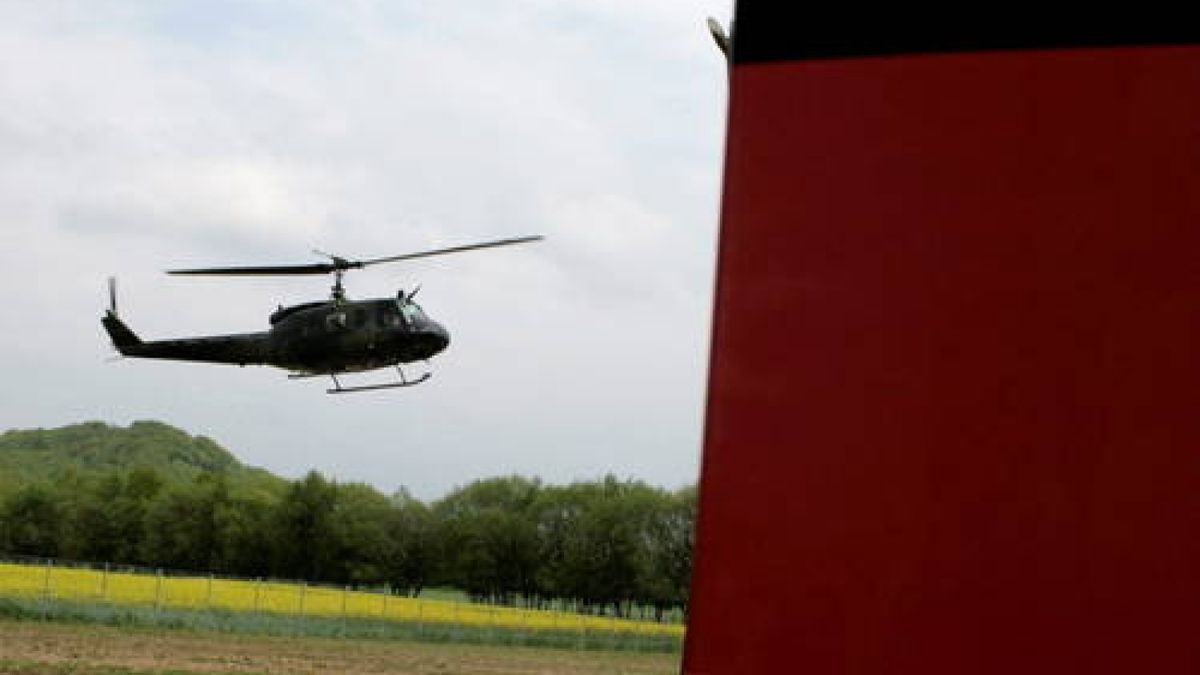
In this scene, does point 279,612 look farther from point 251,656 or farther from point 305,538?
point 305,538

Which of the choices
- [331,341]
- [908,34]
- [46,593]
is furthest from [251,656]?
[908,34]

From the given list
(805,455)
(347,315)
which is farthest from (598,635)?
(805,455)

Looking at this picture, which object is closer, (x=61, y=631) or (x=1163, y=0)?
(x=1163, y=0)

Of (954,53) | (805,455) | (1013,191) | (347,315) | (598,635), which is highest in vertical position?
(347,315)

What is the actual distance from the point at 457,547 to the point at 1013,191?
215 ft

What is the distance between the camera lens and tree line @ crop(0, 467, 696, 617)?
63.7 metres

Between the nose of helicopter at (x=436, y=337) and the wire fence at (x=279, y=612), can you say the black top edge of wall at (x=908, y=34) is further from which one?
the wire fence at (x=279, y=612)

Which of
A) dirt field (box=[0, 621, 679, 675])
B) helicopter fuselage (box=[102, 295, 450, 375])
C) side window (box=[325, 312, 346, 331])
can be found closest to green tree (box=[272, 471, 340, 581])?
dirt field (box=[0, 621, 679, 675])

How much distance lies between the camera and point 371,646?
26938mm

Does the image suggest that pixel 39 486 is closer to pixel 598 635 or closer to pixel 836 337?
pixel 598 635

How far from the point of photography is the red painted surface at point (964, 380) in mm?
914

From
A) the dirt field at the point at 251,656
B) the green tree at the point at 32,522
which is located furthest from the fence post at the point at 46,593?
the green tree at the point at 32,522

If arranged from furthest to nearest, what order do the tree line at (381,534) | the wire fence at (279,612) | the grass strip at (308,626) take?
the tree line at (381,534)
the wire fence at (279,612)
the grass strip at (308,626)

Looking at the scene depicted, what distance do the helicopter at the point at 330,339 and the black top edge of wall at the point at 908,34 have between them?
21.1 meters
